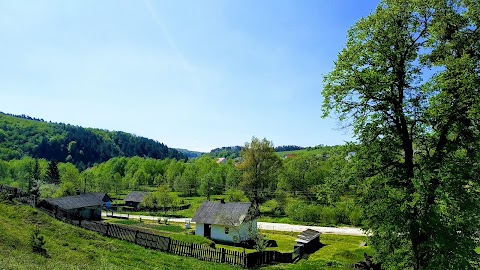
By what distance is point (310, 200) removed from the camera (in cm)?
8369

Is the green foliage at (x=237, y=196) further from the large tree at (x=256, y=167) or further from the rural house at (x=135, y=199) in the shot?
the rural house at (x=135, y=199)

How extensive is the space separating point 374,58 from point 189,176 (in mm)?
114305

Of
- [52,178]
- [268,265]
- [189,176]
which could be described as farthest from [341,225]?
[52,178]

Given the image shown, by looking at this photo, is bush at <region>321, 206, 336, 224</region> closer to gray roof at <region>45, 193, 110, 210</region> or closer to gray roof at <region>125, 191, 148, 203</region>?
Result: gray roof at <region>45, 193, 110, 210</region>

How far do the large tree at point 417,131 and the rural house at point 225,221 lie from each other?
30.8 metres

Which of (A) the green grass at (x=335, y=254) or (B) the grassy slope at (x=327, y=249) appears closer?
(A) the green grass at (x=335, y=254)

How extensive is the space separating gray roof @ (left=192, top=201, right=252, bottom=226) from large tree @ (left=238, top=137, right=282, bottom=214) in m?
30.1

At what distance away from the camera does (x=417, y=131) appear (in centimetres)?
1602

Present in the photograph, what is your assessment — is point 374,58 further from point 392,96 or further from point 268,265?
point 268,265

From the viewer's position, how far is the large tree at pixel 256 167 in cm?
8238

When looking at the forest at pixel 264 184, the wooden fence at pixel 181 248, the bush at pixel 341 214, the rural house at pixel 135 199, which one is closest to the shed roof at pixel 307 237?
the forest at pixel 264 184

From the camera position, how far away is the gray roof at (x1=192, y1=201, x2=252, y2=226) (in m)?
47.6

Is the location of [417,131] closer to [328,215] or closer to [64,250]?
[64,250]

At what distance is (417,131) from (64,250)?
68.4 ft
